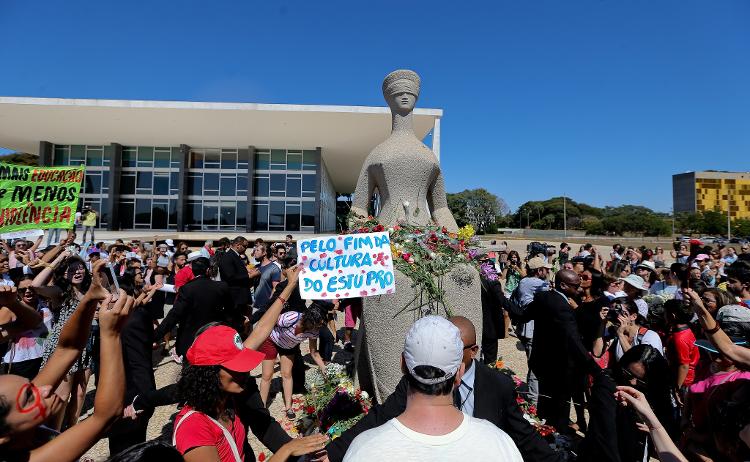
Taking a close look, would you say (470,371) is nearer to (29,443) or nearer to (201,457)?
(201,457)

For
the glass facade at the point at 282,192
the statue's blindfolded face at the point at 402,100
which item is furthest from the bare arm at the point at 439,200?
the glass facade at the point at 282,192

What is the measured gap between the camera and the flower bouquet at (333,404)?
4000mm

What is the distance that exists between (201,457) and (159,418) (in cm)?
423

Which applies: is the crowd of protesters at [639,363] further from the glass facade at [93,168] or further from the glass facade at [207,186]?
the glass facade at [93,168]

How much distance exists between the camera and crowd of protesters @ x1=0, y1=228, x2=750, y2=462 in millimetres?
1444

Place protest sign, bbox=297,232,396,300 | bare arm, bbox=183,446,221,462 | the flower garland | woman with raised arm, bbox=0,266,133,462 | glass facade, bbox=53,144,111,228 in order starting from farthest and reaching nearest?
glass facade, bbox=53,144,111,228, the flower garland, protest sign, bbox=297,232,396,300, bare arm, bbox=183,446,221,462, woman with raised arm, bbox=0,266,133,462

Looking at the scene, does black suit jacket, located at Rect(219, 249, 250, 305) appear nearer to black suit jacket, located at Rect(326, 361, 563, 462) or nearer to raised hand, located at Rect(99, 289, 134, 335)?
black suit jacket, located at Rect(326, 361, 563, 462)

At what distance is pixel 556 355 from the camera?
430 centimetres

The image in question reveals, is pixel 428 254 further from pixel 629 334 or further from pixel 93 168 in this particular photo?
pixel 93 168

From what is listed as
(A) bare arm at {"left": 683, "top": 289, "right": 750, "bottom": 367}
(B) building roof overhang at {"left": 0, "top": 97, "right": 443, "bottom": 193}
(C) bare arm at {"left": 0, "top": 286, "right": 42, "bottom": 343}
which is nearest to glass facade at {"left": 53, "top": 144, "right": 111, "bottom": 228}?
(B) building roof overhang at {"left": 0, "top": 97, "right": 443, "bottom": 193}

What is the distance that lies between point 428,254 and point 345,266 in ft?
3.30

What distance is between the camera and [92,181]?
28500 millimetres

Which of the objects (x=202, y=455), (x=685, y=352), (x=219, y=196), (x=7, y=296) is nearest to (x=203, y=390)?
(x=202, y=455)

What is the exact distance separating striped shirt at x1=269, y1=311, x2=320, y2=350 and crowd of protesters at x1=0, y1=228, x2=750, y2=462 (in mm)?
21
